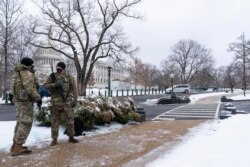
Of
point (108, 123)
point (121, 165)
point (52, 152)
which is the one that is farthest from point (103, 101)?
point (121, 165)

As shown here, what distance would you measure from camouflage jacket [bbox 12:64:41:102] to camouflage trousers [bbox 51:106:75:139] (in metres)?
1.03

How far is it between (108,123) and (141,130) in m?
1.21

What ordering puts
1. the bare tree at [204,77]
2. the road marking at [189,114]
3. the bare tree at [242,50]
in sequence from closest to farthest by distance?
the road marking at [189,114]
the bare tree at [242,50]
the bare tree at [204,77]

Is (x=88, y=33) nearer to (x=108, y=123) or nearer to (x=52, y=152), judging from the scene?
(x=108, y=123)

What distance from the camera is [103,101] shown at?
1185 cm

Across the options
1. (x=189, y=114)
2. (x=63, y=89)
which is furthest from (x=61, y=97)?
(x=189, y=114)

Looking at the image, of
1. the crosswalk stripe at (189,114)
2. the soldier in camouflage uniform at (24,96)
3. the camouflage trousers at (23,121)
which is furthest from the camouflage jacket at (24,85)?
the crosswalk stripe at (189,114)

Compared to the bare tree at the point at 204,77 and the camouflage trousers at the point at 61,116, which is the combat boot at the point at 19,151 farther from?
the bare tree at the point at 204,77

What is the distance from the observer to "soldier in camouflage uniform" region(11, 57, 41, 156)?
7.15m

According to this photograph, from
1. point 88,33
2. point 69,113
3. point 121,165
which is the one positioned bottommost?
point 121,165

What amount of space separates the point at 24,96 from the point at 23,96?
2 cm

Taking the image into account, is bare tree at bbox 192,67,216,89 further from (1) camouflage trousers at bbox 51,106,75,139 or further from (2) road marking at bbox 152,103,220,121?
(1) camouflage trousers at bbox 51,106,75,139

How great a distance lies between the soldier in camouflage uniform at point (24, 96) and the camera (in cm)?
715

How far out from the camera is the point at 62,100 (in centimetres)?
820
